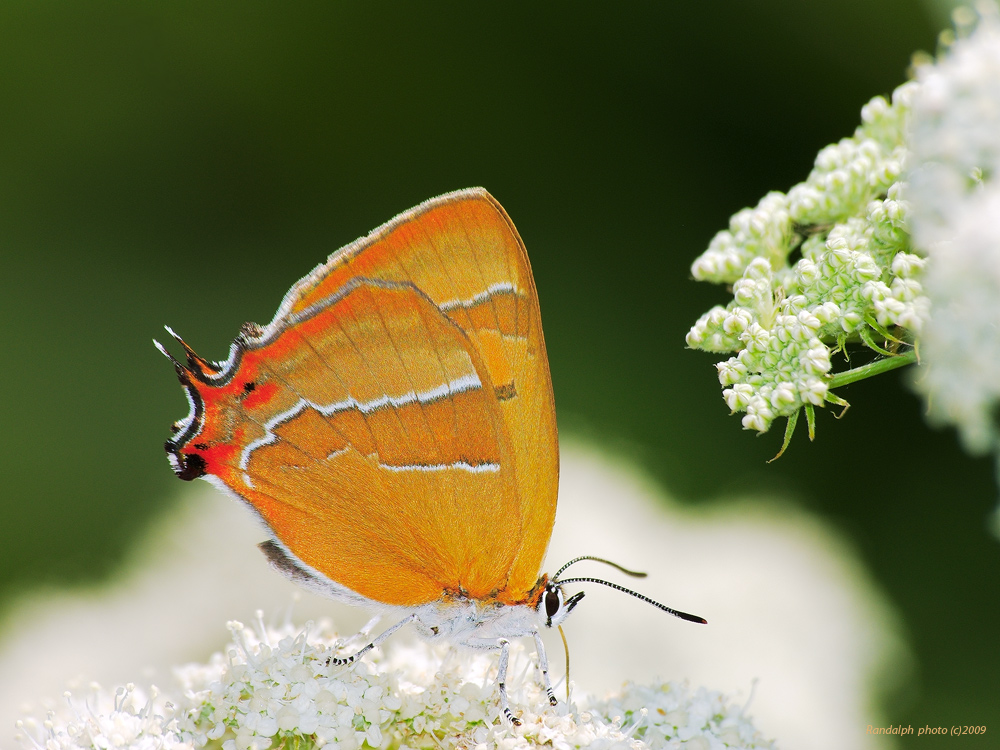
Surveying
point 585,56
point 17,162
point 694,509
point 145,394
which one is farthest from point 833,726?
point 17,162

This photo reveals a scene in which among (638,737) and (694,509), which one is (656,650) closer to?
(694,509)

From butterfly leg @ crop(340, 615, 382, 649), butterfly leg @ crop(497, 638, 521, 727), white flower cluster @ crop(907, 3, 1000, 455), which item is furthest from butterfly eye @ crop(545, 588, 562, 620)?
white flower cluster @ crop(907, 3, 1000, 455)

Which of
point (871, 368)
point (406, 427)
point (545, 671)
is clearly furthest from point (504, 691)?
point (871, 368)

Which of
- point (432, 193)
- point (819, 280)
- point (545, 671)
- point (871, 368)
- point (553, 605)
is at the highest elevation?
point (432, 193)

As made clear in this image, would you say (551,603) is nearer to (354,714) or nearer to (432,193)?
(354,714)

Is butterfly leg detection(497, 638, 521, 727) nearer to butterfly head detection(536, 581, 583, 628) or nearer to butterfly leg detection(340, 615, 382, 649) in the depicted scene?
butterfly head detection(536, 581, 583, 628)

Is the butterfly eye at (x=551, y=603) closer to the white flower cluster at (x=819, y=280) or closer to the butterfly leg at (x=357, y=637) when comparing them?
the butterfly leg at (x=357, y=637)
